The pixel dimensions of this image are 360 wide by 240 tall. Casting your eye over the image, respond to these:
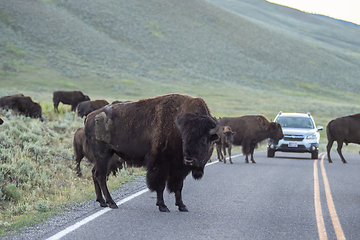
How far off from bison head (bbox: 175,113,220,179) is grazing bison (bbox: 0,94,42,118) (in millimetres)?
14245

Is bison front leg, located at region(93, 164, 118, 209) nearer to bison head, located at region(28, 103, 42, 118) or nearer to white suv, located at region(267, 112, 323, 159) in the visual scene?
white suv, located at region(267, 112, 323, 159)

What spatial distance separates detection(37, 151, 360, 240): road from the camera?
20.6 feet

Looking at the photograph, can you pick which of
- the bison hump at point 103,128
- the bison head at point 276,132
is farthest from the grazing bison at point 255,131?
the bison hump at point 103,128

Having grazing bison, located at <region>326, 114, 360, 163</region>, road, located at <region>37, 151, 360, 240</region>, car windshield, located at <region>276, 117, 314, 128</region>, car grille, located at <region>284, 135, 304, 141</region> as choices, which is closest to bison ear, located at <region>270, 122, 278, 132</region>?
car grille, located at <region>284, 135, 304, 141</region>

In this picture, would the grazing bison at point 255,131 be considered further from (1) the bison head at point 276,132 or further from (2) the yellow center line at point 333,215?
(2) the yellow center line at point 333,215

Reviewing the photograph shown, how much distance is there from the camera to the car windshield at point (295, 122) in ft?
68.6

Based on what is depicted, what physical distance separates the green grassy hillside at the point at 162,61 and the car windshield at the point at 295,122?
9573 millimetres

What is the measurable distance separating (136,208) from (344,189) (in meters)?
5.43

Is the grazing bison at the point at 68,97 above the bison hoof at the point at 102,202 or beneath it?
beneath

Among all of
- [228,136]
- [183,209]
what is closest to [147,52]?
[228,136]

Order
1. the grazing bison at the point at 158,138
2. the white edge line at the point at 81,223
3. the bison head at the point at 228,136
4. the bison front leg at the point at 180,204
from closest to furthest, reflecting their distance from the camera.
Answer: the white edge line at the point at 81,223, the grazing bison at the point at 158,138, the bison front leg at the point at 180,204, the bison head at the point at 228,136

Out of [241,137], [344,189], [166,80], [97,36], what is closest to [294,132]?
[241,137]

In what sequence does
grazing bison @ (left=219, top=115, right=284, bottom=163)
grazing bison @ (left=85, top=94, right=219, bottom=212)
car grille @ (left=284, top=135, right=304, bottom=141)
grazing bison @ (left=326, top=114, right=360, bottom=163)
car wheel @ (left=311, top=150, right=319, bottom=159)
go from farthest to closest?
car wheel @ (left=311, top=150, right=319, bottom=159)
car grille @ (left=284, top=135, right=304, bottom=141)
grazing bison @ (left=326, top=114, right=360, bottom=163)
grazing bison @ (left=219, top=115, right=284, bottom=163)
grazing bison @ (left=85, top=94, right=219, bottom=212)

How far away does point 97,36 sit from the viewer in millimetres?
82562
